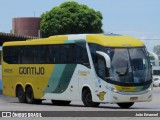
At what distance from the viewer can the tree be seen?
82.2m

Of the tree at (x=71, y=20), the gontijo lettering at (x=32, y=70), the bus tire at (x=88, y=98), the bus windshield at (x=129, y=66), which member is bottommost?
the bus tire at (x=88, y=98)

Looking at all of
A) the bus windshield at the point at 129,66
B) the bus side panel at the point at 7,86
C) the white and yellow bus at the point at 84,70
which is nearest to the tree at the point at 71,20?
the bus side panel at the point at 7,86

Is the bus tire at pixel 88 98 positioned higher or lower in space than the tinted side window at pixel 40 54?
lower

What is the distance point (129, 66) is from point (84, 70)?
2.27 m

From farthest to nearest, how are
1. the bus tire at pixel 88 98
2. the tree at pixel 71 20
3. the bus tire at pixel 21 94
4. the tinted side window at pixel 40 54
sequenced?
the tree at pixel 71 20 < the bus tire at pixel 21 94 < the tinted side window at pixel 40 54 < the bus tire at pixel 88 98

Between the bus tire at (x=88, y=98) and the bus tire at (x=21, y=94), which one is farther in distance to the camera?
the bus tire at (x=21, y=94)

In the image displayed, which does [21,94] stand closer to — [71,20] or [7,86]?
[7,86]

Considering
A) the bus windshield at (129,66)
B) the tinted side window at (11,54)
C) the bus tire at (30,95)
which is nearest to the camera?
the bus windshield at (129,66)

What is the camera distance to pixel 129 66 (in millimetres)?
25469

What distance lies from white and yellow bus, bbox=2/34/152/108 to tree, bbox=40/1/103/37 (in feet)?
165

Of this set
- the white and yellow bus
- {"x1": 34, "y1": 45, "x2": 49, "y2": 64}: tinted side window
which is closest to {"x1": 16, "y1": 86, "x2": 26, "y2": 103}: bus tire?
the white and yellow bus

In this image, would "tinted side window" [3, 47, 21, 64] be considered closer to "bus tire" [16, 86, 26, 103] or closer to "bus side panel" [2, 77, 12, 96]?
"bus side panel" [2, 77, 12, 96]

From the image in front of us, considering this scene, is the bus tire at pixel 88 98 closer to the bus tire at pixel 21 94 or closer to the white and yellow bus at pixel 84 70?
the white and yellow bus at pixel 84 70

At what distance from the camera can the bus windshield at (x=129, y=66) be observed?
25.4 meters
